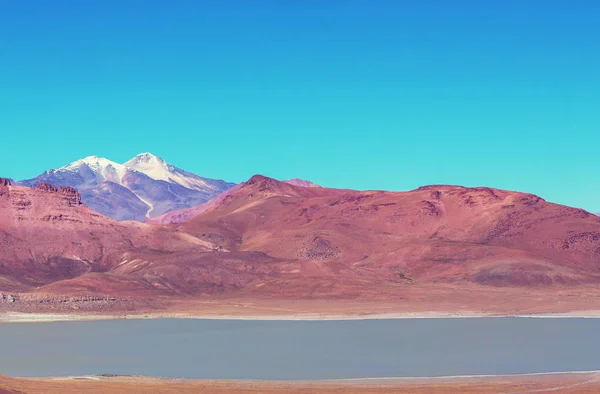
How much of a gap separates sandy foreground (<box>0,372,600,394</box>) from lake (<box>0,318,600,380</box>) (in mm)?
4652

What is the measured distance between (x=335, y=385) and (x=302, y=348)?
27.3 meters

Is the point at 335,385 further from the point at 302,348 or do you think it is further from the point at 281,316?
the point at 281,316

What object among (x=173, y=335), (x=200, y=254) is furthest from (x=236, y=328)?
(x=200, y=254)

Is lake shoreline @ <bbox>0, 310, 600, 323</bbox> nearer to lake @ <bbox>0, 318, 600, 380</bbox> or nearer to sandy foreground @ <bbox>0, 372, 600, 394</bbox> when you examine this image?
lake @ <bbox>0, 318, 600, 380</bbox>

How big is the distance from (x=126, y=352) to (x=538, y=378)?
39666mm

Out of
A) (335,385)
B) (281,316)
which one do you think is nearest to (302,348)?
(335,385)

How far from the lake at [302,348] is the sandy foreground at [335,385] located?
4.65 metres

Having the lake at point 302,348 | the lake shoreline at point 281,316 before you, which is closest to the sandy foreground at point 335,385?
the lake at point 302,348

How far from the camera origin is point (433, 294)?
160250mm

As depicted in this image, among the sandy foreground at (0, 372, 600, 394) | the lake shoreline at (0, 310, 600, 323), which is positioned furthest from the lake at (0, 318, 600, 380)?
the lake shoreline at (0, 310, 600, 323)

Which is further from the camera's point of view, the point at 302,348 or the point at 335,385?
the point at 302,348

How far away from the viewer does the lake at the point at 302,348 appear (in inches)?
2714

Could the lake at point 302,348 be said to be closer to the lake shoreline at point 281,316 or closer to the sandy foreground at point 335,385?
the sandy foreground at point 335,385

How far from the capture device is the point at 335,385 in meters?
58.3
